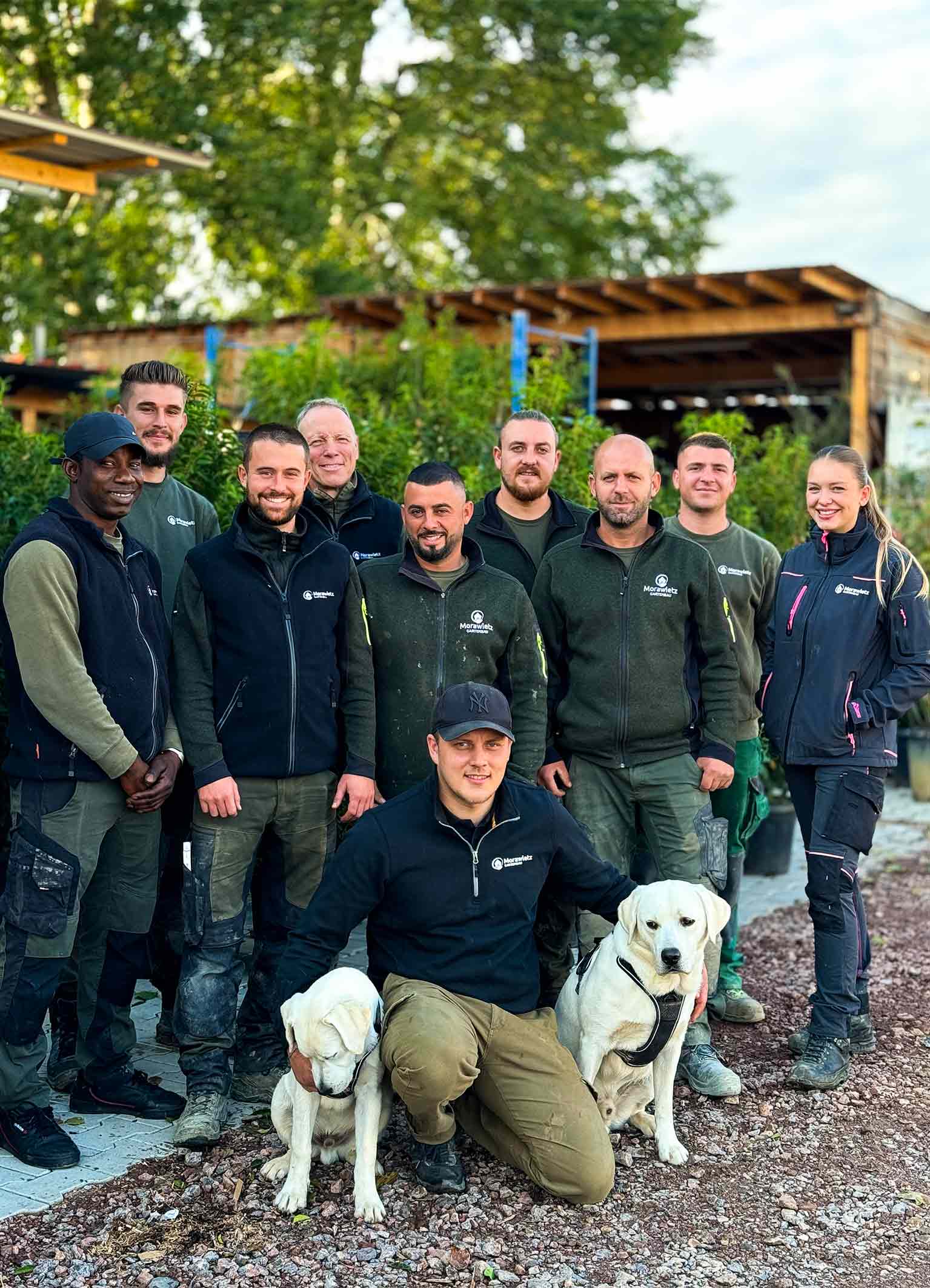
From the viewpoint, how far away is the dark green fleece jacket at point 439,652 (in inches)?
180

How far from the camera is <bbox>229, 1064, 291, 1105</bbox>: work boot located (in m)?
4.47

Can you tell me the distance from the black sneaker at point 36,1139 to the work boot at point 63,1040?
553 mm

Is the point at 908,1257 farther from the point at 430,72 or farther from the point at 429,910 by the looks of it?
the point at 430,72

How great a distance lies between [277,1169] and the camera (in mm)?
3861

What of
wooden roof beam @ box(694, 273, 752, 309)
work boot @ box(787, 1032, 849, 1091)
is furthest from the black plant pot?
wooden roof beam @ box(694, 273, 752, 309)

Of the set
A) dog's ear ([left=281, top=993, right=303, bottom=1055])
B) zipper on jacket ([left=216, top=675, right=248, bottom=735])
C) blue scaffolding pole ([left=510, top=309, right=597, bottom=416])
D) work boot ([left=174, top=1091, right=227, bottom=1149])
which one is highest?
blue scaffolding pole ([left=510, top=309, right=597, bottom=416])

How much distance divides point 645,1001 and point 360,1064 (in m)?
0.92

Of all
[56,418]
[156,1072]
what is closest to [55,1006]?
[156,1072]

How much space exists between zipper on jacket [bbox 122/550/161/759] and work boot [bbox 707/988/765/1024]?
2570 millimetres

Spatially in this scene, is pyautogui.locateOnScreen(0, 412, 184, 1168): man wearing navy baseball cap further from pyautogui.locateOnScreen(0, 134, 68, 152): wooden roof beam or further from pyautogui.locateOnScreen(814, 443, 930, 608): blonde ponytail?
pyautogui.locateOnScreen(0, 134, 68, 152): wooden roof beam

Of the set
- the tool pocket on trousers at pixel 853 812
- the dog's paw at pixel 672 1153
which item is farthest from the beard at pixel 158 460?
the dog's paw at pixel 672 1153

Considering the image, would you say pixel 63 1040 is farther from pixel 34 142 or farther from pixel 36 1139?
pixel 34 142

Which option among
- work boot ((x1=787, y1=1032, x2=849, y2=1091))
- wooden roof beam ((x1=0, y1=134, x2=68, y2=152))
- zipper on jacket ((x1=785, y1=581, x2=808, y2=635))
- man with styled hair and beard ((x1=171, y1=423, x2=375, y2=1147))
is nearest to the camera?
man with styled hair and beard ((x1=171, y1=423, x2=375, y2=1147))

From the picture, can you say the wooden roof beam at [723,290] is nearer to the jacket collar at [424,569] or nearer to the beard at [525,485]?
the beard at [525,485]
